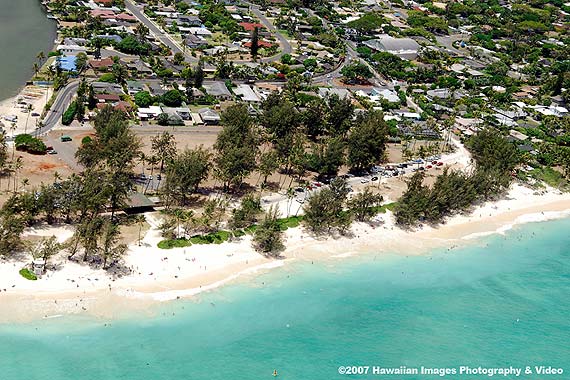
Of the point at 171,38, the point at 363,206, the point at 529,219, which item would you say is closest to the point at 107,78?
the point at 171,38

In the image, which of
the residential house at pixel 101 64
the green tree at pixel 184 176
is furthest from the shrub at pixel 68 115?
the green tree at pixel 184 176

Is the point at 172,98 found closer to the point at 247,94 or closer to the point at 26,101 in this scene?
the point at 247,94

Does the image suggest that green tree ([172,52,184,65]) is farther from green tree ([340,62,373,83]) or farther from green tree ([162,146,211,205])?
green tree ([162,146,211,205])

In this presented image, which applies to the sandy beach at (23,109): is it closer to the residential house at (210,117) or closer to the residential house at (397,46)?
the residential house at (210,117)

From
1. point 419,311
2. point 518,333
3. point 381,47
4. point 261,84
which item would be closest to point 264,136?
point 261,84

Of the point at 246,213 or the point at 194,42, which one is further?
the point at 194,42

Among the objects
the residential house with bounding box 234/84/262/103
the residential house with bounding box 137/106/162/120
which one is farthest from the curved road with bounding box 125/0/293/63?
the residential house with bounding box 137/106/162/120
